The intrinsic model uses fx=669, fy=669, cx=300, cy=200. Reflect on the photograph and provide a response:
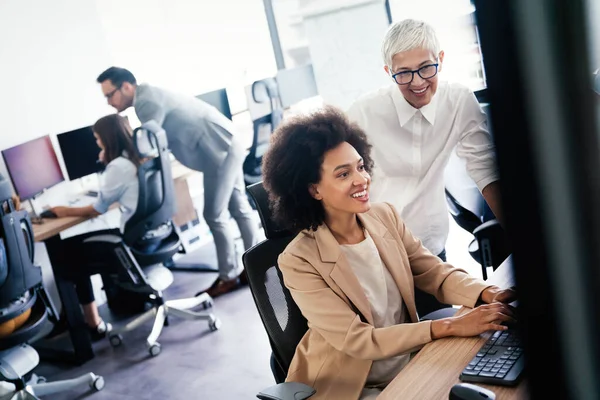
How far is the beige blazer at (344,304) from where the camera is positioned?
5.06 feet

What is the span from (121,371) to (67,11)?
7.80 ft

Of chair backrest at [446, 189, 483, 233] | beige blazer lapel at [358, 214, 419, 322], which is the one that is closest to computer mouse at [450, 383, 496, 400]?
beige blazer lapel at [358, 214, 419, 322]

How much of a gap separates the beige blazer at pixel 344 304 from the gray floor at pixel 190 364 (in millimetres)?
1478

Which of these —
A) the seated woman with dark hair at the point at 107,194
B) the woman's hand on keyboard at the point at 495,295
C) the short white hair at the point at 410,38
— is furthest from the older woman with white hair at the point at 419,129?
the seated woman with dark hair at the point at 107,194

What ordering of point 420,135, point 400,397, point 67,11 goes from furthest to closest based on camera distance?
point 67,11 < point 420,135 < point 400,397

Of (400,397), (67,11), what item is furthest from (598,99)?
(67,11)

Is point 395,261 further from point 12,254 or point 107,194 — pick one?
point 107,194

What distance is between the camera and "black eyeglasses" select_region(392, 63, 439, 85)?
1888mm

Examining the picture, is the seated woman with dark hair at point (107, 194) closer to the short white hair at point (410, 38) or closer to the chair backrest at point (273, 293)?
the chair backrest at point (273, 293)

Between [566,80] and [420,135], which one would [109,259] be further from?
[566,80]

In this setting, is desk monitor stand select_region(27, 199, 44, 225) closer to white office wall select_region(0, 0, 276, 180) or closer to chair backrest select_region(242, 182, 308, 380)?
white office wall select_region(0, 0, 276, 180)

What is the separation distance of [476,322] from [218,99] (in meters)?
3.60

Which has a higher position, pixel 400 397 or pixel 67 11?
pixel 67 11

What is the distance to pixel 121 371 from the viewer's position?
3.54 meters
